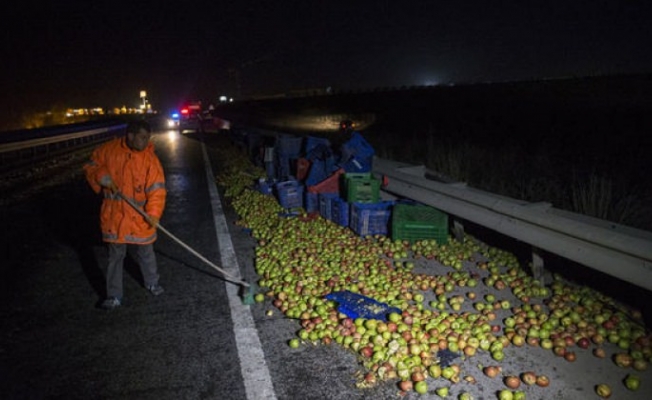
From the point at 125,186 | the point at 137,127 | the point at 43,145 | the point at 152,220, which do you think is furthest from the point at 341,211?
the point at 43,145

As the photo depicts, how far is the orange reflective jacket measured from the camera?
4.52 metres

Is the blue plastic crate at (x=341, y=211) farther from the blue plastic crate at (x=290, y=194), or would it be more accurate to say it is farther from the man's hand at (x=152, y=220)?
the man's hand at (x=152, y=220)

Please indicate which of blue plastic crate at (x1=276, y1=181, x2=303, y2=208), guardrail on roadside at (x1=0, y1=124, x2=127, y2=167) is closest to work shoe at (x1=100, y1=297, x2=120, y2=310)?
blue plastic crate at (x1=276, y1=181, x2=303, y2=208)

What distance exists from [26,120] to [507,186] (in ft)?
288

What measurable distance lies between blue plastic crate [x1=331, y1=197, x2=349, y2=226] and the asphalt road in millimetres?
1901

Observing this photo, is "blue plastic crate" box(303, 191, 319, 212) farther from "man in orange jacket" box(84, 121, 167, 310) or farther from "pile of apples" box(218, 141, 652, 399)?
"man in orange jacket" box(84, 121, 167, 310)

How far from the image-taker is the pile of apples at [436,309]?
3.58 m

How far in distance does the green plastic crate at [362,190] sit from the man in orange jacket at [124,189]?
3.52 m

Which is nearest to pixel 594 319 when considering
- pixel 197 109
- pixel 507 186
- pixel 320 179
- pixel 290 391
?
pixel 290 391

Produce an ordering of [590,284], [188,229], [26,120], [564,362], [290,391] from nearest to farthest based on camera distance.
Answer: [290,391]
[564,362]
[590,284]
[188,229]
[26,120]

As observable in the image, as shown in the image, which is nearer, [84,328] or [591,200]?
[84,328]

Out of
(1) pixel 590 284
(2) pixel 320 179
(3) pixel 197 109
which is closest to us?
(1) pixel 590 284

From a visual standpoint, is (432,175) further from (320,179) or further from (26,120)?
(26,120)

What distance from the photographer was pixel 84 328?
4258 mm
